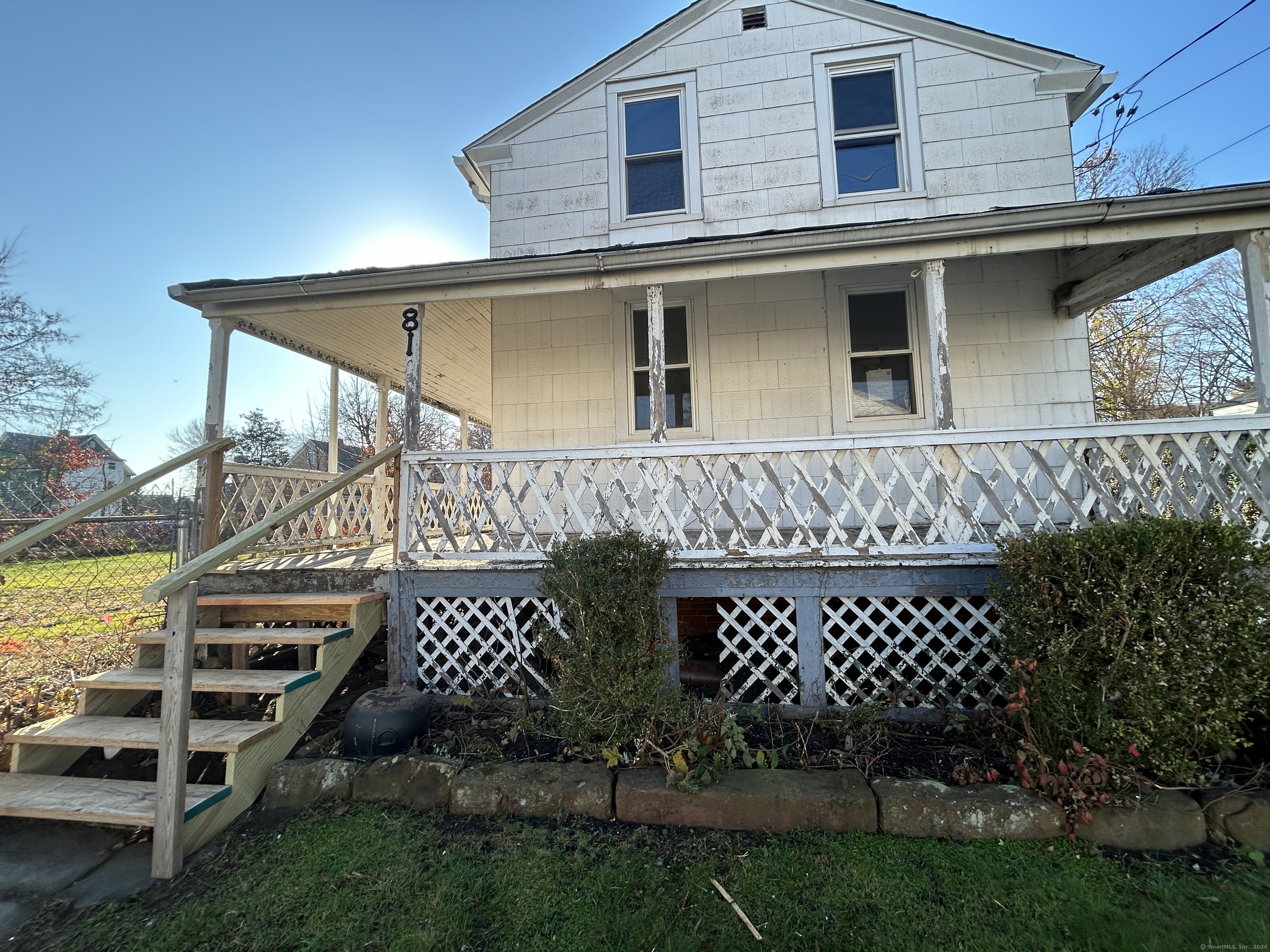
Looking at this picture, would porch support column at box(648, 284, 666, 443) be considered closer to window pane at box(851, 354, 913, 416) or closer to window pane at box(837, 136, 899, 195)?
window pane at box(851, 354, 913, 416)

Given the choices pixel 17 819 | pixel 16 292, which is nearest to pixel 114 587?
pixel 17 819

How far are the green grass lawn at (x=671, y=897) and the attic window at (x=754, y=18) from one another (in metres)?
8.30

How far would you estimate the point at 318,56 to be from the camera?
27.9ft

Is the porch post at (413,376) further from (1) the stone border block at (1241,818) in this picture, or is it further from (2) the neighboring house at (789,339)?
(1) the stone border block at (1241,818)

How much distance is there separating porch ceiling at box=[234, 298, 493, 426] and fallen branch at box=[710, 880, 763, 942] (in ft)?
15.3

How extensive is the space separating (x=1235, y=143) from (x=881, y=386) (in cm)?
1473

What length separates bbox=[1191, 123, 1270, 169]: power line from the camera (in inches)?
462

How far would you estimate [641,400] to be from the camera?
6.47m

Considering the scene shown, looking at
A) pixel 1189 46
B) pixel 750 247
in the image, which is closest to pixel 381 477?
pixel 750 247

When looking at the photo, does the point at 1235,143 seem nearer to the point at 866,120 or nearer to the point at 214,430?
the point at 866,120

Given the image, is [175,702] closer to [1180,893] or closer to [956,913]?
[956,913]

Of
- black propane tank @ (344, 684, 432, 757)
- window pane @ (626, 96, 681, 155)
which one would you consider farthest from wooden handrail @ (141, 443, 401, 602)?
window pane @ (626, 96, 681, 155)

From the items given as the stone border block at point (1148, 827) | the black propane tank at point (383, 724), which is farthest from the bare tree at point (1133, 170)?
the black propane tank at point (383, 724)

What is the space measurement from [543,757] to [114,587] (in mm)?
9120
